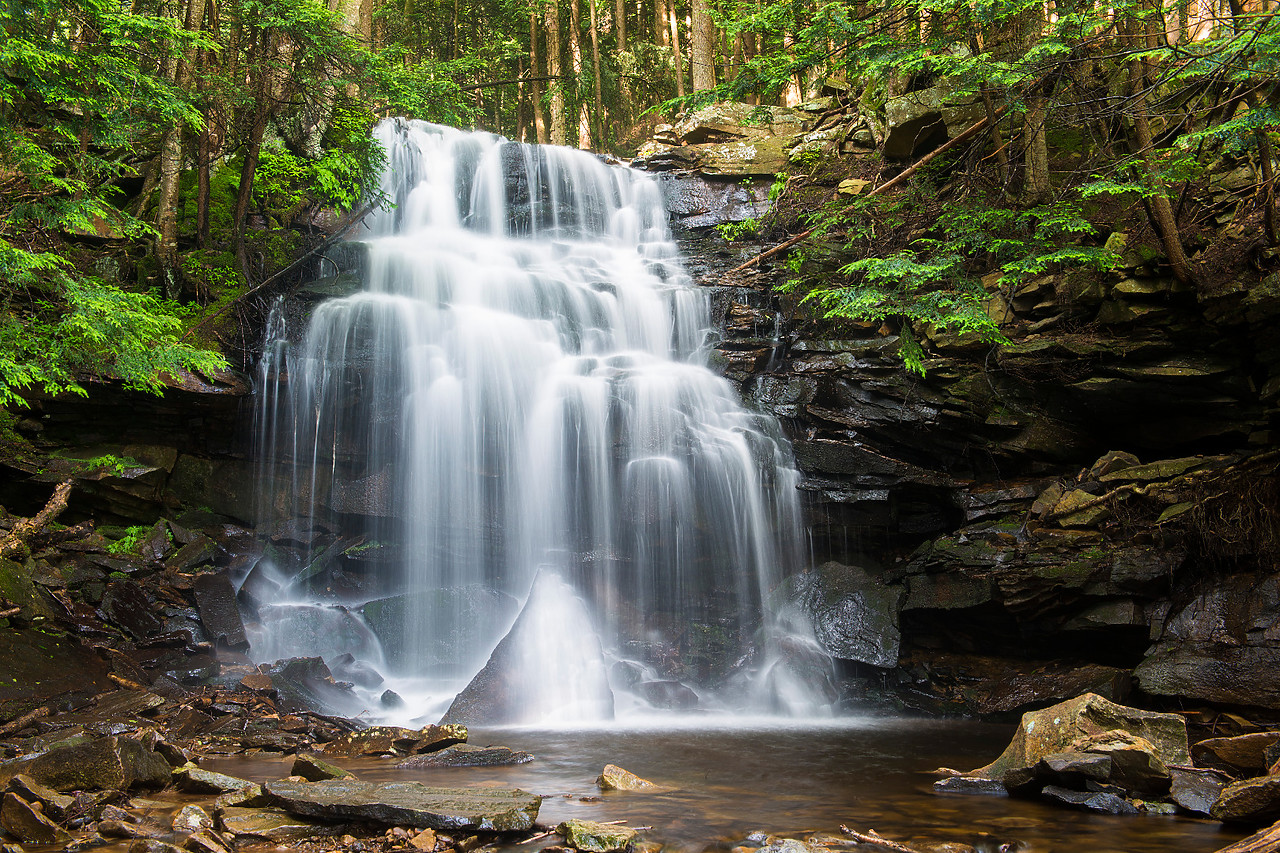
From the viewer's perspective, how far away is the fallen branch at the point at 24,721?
569cm

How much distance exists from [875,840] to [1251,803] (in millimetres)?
2429

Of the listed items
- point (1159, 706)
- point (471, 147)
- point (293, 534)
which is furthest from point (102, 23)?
point (1159, 706)

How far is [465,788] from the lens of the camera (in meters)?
4.97

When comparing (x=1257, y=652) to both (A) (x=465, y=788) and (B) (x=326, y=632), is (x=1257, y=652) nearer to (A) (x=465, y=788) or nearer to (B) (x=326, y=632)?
(A) (x=465, y=788)

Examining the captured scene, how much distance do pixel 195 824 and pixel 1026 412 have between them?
10114 mm

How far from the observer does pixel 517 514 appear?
10.8m

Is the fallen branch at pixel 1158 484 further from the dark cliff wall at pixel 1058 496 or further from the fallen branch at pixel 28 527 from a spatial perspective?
the fallen branch at pixel 28 527

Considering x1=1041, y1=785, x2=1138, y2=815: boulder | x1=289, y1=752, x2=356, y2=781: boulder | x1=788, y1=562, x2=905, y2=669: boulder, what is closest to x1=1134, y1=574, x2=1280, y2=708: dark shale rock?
x1=788, y1=562, x2=905, y2=669: boulder

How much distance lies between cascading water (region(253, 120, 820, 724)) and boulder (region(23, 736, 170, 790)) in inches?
157

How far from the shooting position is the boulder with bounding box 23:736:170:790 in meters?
4.48

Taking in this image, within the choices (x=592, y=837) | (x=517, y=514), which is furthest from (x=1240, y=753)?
(x=517, y=514)

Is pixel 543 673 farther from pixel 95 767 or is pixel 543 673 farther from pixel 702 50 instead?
pixel 702 50

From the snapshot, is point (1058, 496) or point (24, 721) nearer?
point (24, 721)

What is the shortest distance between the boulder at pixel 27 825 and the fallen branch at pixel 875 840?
4.27 meters
